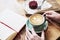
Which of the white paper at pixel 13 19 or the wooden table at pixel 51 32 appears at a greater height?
the white paper at pixel 13 19

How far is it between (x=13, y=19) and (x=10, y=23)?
0.12 ft

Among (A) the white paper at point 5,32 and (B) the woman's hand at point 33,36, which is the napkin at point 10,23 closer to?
(A) the white paper at point 5,32

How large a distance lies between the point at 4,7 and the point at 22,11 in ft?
0.47

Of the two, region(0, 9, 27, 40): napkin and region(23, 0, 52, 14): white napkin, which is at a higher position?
region(23, 0, 52, 14): white napkin

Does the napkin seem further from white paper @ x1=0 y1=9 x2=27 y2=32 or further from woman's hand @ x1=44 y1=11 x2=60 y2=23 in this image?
woman's hand @ x1=44 y1=11 x2=60 y2=23

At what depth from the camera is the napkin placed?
881 mm

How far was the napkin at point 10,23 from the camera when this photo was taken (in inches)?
34.7

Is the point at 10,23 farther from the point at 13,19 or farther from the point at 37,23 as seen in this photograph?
the point at 37,23

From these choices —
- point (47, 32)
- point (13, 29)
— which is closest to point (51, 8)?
point (47, 32)

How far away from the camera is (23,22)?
935 millimetres

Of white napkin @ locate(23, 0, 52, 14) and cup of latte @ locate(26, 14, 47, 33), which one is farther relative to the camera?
white napkin @ locate(23, 0, 52, 14)

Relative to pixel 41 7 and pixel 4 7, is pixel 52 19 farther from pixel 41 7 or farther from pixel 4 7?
pixel 4 7

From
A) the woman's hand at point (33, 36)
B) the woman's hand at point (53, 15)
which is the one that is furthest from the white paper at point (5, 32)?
the woman's hand at point (53, 15)

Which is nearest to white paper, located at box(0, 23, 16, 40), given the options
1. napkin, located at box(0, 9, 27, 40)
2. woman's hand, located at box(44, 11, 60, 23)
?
napkin, located at box(0, 9, 27, 40)
